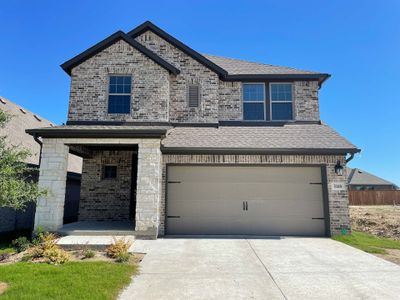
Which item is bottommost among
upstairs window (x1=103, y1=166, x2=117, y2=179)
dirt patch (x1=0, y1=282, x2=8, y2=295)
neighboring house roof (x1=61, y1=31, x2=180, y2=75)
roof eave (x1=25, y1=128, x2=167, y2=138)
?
dirt patch (x1=0, y1=282, x2=8, y2=295)

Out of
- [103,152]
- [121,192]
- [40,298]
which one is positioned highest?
[103,152]

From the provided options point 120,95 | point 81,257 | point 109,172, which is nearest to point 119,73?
point 120,95

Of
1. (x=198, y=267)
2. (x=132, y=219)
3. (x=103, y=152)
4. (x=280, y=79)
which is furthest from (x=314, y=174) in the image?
(x=103, y=152)

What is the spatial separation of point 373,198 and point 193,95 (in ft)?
113

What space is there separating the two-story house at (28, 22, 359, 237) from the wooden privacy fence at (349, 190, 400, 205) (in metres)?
28.7

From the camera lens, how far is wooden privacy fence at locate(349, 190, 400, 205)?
37.0 metres

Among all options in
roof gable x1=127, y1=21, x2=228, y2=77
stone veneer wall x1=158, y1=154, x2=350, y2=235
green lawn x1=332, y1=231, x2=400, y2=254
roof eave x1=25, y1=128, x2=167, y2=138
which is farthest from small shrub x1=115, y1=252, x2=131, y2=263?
roof gable x1=127, y1=21, x2=228, y2=77

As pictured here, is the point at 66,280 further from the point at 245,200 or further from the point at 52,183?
the point at 245,200

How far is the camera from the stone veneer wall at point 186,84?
12.6 meters

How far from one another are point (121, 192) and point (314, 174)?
25.9 feet

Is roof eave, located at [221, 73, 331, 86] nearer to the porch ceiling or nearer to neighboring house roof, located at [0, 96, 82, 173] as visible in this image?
the porch ceiling

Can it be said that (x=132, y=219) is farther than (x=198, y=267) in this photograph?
Yes

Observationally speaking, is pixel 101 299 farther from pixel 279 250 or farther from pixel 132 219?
pixel 132 219

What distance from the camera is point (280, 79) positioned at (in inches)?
518
